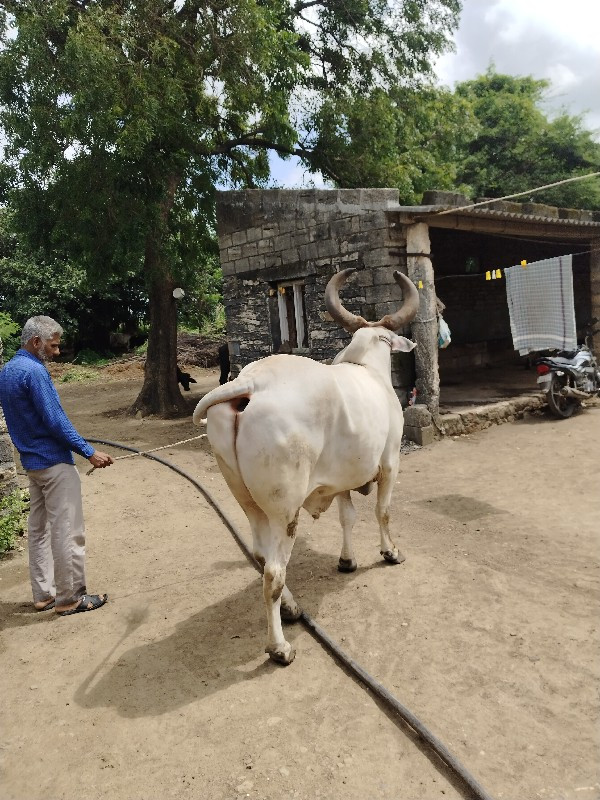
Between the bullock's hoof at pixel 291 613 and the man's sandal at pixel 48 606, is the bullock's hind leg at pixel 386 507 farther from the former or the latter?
the man's sandal at pixel 48 606

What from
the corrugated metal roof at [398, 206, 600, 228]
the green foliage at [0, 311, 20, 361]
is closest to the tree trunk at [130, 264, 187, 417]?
the green foliage at [0, 311, 20, 361]

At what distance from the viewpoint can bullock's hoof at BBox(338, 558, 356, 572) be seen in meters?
4.53

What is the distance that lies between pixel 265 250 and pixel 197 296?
13657 millimetres

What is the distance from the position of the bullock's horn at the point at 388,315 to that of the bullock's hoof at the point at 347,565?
1.79 m

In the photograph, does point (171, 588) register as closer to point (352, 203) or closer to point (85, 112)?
point (352, 203)

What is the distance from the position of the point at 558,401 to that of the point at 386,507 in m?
5.90

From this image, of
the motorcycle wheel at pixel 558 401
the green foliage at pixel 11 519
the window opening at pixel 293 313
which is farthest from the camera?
the window opening at pixel 293 313

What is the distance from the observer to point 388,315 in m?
4.90

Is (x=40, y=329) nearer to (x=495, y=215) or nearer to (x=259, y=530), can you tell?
(x=259, y=530)

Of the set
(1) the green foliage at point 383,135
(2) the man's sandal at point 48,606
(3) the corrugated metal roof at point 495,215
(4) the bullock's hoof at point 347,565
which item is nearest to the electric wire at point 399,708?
(4) the bullock's hoof at point 347,565

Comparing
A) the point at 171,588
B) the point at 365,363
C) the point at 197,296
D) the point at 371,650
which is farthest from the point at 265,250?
the point at 197,296

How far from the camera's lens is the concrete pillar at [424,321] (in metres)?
8.57

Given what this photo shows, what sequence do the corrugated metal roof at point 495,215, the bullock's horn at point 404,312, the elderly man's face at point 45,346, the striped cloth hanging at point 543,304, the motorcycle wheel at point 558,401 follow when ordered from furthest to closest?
the striped cloth hanging at point 543,304, the motorcycle wheel at point 558,401, the corrugated metal roof at point 495,215, the bullock's horn at point 404,312, the elderly man's face at point 45,346

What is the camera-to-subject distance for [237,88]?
10.2 m
